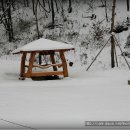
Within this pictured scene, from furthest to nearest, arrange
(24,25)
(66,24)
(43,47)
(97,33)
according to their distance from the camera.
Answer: (24,25), (66,24), (97,33), (43,47)

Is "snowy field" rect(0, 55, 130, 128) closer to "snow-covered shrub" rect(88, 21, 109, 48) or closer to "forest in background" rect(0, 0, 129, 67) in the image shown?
"forest in background" rect(0, 0, 129, 67)

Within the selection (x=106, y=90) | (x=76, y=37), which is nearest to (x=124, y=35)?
(x=76, y=37)

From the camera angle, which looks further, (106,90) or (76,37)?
(76,37)

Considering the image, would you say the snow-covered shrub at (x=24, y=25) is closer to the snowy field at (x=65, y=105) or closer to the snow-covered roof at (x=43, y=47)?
the snow-covered roof at (x=43, y=47)

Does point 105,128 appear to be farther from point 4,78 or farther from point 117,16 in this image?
point 117,16

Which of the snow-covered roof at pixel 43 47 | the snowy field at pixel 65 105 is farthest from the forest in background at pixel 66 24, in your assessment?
the snowy field at pixel 65 105

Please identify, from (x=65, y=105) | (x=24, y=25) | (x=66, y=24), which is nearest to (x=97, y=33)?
(x=66, y=24)

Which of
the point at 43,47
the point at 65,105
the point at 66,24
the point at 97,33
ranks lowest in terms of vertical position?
the point at 65,105

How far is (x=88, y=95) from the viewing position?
7.63m

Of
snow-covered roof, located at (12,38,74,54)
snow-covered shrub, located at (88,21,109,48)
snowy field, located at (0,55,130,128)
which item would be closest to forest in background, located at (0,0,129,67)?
snow-covered shrub, located at (88,21,109,48)

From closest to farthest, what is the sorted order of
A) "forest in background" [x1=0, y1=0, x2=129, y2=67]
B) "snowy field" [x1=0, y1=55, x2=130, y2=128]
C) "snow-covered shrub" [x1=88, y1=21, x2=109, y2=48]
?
"snowy field" [x1=0, y1=55, x2=130, y2=128], "snow-covered shrub" [x1=88, y1=21, x2=109, y2=48], "forest in background" [x1=0, y1=0, x2=129, y2=67]

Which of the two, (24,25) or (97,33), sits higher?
(24,25)

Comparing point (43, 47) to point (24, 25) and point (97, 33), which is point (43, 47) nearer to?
point (97, 33)

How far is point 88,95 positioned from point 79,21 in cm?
2320
